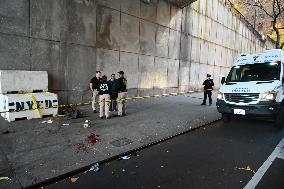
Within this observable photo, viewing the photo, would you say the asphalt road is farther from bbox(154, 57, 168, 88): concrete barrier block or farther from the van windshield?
bbox(154, 57, 168, 88): concrete barrier block

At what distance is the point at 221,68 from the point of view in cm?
2742

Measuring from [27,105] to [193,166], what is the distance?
6747 mm

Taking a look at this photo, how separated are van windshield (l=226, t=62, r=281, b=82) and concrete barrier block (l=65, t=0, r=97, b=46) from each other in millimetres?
7188

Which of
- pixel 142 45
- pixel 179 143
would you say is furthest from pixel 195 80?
pixel 179 143

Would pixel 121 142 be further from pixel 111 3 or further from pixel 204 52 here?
pixel 204 52

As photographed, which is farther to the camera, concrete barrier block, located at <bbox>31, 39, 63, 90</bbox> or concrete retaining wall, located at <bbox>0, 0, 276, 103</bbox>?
concrete barrier block, located at <bbox>31, 39, 63, 90</bbox>

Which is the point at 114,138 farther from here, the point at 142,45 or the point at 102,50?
the point at 142,45

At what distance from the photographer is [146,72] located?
53.3 ft

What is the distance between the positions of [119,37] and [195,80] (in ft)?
35.4

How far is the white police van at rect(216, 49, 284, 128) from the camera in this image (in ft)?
27.3

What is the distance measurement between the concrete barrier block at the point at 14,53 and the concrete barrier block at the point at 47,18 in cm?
68

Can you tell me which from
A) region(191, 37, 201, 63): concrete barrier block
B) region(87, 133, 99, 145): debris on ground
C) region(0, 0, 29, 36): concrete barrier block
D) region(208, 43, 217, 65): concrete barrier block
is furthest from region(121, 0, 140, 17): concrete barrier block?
region(208, 43, 217, 65): concrete barrier block

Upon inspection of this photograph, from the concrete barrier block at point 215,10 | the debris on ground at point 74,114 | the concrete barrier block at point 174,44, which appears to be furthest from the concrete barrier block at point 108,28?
the concrete barrier block at point 215,10

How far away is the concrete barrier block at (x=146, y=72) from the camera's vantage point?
15792mm
